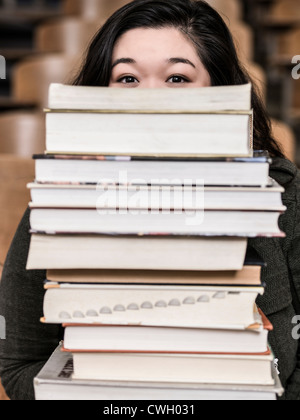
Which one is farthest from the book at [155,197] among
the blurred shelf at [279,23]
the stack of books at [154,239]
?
the blurred shelf at [279,23]

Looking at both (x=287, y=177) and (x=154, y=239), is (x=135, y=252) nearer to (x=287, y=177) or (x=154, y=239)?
(x=154, y=239)

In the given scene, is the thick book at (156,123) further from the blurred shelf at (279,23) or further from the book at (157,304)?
the blurred shelf at (279,23)

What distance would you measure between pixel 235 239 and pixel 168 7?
559 millimetres

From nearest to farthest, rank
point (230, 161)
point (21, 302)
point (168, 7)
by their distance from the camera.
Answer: point (230, 161)
point (21, 302)
point (168, 7)

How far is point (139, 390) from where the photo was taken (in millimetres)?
553

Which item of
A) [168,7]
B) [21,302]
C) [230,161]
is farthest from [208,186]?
[168,7]

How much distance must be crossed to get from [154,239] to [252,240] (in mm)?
370

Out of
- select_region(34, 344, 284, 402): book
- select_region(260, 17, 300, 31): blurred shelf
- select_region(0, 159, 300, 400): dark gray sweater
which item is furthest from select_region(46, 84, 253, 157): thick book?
select_region(260, 17, 300, 31): blurred shelf

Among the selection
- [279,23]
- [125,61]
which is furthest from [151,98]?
[279,23]

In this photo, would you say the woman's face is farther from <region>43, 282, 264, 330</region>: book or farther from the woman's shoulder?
<region>43, 282, 264, 330</region>: book

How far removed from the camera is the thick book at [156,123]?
513 millimetres

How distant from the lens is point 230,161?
0.51 meters

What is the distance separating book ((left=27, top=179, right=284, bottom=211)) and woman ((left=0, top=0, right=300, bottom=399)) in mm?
313
